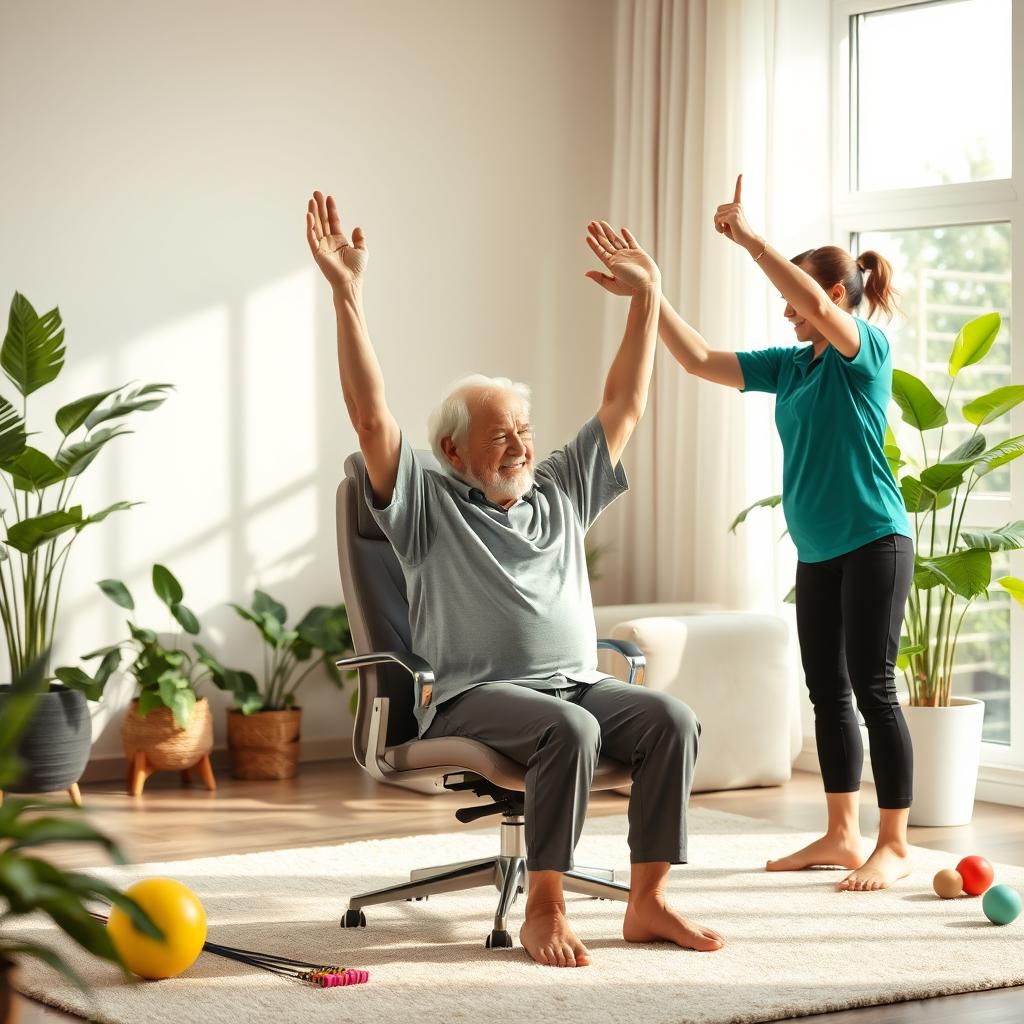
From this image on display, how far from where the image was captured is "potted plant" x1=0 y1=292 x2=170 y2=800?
4.17 meters

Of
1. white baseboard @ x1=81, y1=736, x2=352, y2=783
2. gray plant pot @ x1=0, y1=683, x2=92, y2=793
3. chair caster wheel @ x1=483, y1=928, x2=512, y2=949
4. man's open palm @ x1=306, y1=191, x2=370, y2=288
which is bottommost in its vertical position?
white baseboard @ x1=81, y1=736, x2=352, y2=783

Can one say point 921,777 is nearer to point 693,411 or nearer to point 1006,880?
point 1006,880

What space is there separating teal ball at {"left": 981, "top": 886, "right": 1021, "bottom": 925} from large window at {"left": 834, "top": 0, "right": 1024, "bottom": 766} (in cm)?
167

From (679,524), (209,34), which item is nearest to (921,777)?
(679,524)

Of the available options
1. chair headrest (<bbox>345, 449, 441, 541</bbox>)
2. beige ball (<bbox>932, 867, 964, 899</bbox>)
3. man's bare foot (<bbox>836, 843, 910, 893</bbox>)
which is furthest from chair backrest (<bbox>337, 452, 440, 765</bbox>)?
beige ball (<bbox>932, 867, 964, 899</bbox>)

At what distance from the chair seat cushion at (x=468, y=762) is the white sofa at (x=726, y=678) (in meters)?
1.65

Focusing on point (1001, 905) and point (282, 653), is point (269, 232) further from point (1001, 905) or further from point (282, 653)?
point (1001, 905)

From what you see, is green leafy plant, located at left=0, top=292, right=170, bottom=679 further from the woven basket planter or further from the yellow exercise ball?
the yellow exercise ball

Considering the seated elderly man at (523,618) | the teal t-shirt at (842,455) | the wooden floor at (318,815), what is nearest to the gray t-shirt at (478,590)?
the seated elderly man at (523,618)

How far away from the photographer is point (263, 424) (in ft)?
16.8

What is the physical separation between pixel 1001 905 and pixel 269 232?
10.4 ft

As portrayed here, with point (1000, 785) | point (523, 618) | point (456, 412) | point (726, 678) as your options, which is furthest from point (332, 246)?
point (1000, 785)

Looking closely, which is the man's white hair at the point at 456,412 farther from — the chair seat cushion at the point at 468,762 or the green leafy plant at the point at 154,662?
the green leafy plant at the point at 154,662

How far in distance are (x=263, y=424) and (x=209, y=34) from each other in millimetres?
1231
